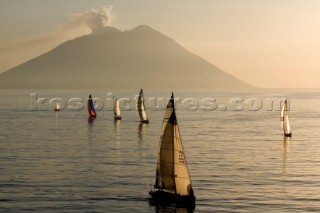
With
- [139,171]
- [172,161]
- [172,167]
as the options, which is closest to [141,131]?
[139,171]

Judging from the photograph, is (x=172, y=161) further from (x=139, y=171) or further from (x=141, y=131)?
(x=141, y=131)

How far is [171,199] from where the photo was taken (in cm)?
4709

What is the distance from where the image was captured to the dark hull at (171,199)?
4672 centimetres

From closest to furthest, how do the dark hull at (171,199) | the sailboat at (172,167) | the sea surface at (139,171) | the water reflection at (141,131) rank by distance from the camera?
1. the sailboat at (172,167)
2. the dark hull at (171,199)
3. the sea surface at (139,171)
4. the water reflection at (141,131)

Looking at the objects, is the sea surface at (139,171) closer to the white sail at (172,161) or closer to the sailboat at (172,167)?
the sailboat at (172,167)

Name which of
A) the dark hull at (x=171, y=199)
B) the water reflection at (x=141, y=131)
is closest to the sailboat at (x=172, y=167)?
the dark hull at (x=171, y=199)

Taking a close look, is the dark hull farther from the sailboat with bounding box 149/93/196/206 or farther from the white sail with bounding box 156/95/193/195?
the white sail with bounding box 156/95/193/195

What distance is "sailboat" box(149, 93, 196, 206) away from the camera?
46.1 meters

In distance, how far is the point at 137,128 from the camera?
126250 mm

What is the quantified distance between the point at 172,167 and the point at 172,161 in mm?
556

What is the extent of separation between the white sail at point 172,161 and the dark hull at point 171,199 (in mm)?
501

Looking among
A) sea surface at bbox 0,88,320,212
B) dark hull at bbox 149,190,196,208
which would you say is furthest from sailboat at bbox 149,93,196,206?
sea surface at bbox 0,88,320,212

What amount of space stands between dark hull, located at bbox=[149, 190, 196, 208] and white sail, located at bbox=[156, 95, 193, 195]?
19.7 inches

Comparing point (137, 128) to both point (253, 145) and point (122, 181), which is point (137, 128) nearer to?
point (253, 145)
